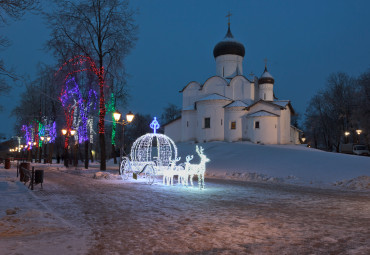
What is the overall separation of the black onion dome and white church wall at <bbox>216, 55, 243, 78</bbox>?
0.61 metres

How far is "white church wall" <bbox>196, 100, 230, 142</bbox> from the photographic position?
4275cm

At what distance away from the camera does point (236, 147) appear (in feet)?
116

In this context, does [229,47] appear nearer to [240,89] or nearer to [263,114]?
[240,89]

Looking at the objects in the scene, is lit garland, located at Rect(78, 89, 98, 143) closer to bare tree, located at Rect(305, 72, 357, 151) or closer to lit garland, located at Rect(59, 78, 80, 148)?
lit garland, located at Rect(59, 78, 80, 148)

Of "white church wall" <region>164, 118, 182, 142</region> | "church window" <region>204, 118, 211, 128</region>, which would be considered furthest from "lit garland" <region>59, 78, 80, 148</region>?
"white church wall" <region>164, 118, 182, 142</region>

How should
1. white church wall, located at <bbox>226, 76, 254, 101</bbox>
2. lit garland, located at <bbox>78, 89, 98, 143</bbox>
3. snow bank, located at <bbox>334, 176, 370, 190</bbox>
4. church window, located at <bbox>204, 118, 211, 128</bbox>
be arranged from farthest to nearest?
1. white church wall, located at <bbox>226, 76, 254, 101</bbox>
2. church window, located at <bbox>204, 118, 211, 128</bbox>
3. lit garland, located at <bbox>78, 89, 98, 143</bbox>
4. snow bank, located at <bbox>334, 176, 370, 190</bbox>

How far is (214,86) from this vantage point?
45750 millimetres

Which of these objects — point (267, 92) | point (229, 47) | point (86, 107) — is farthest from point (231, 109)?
point (86, 107)

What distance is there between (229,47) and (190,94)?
871cm

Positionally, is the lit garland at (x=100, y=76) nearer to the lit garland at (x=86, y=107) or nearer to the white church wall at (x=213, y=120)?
the lit garland at (x=86, y=107)

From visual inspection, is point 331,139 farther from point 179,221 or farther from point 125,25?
point 179,221

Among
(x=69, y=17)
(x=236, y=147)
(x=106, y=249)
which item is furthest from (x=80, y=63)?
(x=106, y=249)

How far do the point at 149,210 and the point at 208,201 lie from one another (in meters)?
2.38

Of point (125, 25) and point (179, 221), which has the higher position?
point (125, 25)
